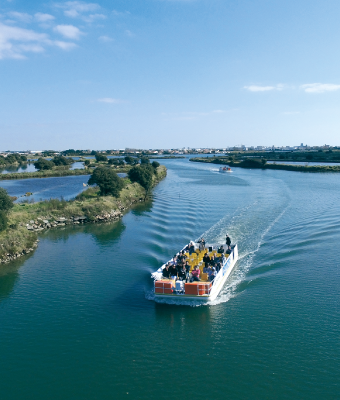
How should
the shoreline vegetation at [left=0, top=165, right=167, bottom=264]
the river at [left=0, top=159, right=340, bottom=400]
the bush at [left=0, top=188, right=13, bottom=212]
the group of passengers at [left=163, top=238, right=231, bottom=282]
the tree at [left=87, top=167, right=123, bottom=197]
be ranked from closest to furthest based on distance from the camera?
the river at [left=0, top=159, right=340, bottom=400] < the group of passengers at [left=163, top=238, right=231, bottom=282] < the shoreline vegetation at [left=0, top=165, right=167, bottom=264] < the bush at [left=0, top=188, right=13, bottom=212] < the tree at [left=87, top=167, right=123, bottom=197]

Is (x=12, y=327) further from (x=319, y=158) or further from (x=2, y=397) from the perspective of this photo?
(x=319, y=158)

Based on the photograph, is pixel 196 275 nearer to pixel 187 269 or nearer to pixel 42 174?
pixel 187 269

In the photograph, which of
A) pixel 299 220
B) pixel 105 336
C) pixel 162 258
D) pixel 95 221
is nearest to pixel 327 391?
pixel 105 336

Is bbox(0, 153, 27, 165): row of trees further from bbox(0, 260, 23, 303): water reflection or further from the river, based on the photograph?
bbox(0, 260, 23, 303): water reflection

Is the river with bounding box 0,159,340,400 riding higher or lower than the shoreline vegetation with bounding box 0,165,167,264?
lower

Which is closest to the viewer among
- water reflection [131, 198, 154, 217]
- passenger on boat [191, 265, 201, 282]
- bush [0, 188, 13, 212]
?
passenger on boat [191, 265, 201, 282]

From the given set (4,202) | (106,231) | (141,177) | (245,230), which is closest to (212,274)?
(245,230)

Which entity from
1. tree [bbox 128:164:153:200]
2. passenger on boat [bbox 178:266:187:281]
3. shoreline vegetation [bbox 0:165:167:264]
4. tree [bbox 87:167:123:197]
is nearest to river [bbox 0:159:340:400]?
shoreline vegetation [bbox 0:165:167:264]
